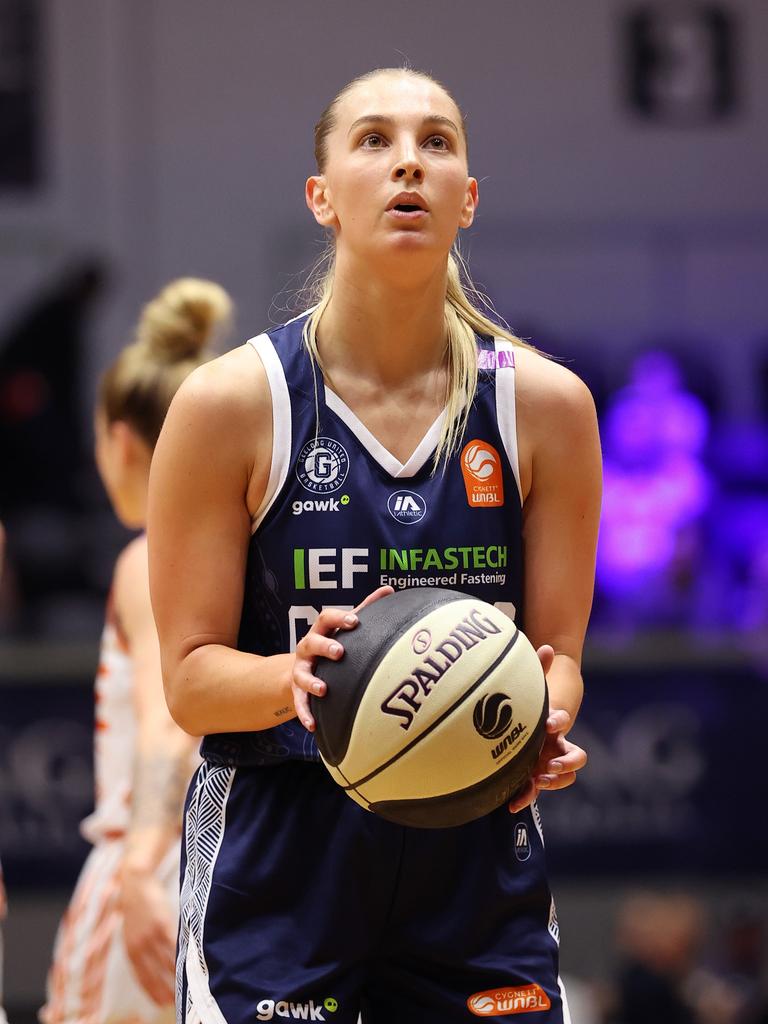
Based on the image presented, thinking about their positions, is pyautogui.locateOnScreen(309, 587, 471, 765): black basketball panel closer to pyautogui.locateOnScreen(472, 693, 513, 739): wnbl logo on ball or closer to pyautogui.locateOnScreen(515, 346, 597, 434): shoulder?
pyautogui.locateOnScreen(472, 693, 513, 739): wnbl logo on ball

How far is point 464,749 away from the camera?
2.13 m

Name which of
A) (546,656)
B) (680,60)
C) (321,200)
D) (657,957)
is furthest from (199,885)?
(680,60)

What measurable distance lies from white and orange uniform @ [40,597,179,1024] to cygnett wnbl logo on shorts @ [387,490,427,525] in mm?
1226

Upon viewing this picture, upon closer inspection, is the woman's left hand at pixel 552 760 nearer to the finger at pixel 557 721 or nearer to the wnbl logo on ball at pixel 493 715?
the finger at pixel 557 721

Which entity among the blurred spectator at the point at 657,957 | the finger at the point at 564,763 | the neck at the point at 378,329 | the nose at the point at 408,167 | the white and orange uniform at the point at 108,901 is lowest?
the blurred spectator at the point at 657,957

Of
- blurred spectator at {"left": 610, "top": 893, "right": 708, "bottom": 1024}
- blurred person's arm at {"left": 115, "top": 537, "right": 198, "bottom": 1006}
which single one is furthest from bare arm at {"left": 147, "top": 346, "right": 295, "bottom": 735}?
blurred spectator at {"left": 610, "top": 893, "right": 708, "bottom": 1024}

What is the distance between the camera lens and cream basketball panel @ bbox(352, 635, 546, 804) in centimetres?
213

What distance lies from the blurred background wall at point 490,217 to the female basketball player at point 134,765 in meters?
5.73

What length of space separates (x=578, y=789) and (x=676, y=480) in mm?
3700

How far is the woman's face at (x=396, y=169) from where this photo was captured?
2377 millimetres

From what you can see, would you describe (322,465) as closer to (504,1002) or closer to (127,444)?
(504,1002)

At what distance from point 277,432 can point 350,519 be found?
17 centimetres

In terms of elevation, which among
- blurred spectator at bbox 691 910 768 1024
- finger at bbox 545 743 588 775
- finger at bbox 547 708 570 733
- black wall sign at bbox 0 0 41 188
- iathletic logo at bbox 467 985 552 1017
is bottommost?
blurred spectator at bbox 691 910 768 1024

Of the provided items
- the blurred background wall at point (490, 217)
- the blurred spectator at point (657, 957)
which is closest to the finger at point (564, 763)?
the blurred spectator at point (657, 957)
